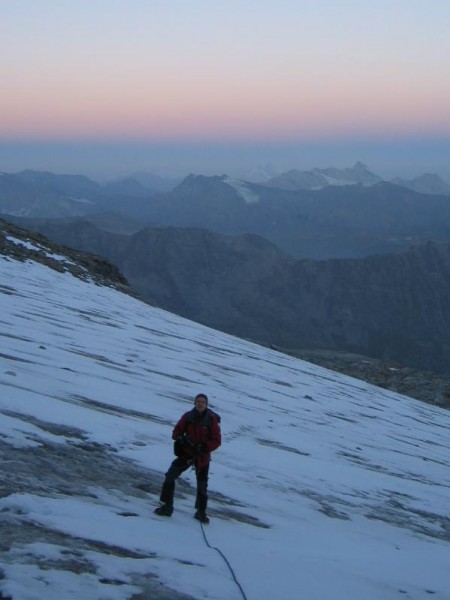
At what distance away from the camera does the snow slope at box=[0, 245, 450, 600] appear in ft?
20.6

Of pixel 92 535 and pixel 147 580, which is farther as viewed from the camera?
pixel 92 535

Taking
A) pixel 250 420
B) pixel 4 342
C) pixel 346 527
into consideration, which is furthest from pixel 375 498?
pixel 4 342

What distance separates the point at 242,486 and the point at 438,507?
479cm

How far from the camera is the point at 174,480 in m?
7.80

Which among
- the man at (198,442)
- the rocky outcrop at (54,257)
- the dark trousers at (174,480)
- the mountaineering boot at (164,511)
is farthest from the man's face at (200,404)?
the rocky outcrop at (54,257)

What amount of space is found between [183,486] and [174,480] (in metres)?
1.63

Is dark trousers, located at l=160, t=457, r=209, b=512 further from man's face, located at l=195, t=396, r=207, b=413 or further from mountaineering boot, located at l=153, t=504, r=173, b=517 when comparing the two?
man's face, located at l=195, t=396, r=207, b=413

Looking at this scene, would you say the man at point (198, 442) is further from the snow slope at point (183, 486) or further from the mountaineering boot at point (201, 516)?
the snow slope at point (183, 486)

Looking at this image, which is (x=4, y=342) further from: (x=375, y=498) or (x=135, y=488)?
(x=375, y=498)

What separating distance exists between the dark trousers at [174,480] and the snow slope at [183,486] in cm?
23

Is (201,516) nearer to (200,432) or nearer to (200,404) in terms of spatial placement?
(200,432)

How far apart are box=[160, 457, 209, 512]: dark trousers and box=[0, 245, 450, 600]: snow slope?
229mm

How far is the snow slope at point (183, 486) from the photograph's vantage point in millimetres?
6293

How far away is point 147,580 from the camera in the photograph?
237 inches
